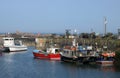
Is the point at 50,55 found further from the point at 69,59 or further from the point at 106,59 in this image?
the point at 106,59

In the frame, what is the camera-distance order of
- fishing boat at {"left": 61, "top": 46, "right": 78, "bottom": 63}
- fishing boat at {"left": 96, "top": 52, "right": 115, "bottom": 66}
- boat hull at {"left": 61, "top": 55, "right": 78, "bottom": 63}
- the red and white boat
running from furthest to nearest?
1. the red and white boat
2. fishing boat at {"left": 61, "top": 46, "right": 78, "bottom": 63}
3. boat hull at {"left": 61, "top": 55, "right": 78, "bottom": 63}
4. fishing boat at {"left": 96, "top": 52, "right": 115, "bottom": 66}

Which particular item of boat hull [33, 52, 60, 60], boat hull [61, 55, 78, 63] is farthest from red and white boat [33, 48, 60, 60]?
boat hull [61, 55, 78, 63]

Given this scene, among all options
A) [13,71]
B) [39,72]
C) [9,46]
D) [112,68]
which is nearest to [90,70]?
[112,68]

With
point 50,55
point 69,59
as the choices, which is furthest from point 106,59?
point 50,55

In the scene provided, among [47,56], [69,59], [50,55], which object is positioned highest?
[50,55]

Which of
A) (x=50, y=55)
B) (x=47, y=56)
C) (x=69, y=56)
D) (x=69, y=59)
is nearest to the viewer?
(x=69, y=59)

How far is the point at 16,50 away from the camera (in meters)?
85.8

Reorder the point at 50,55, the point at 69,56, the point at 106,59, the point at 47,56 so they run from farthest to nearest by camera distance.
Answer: the point at 47,56 < the point at 50,55 < the point at 69,56 < the point at 106,59

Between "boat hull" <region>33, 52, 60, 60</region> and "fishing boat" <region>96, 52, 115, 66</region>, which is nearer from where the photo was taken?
"fishing boat" <region>96, 52, 115, 66</region>

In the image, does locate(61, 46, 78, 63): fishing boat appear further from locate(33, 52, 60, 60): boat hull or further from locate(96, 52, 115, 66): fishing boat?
locate(96, 52, 115, 66): fishing boat

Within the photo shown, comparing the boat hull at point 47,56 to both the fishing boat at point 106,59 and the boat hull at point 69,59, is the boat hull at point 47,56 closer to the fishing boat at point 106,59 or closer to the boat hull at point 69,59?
the boat hull at point 69,59

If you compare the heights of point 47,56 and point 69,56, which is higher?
point 69,56

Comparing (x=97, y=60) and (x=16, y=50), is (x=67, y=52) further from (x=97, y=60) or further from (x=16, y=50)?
(x=16, y=50)

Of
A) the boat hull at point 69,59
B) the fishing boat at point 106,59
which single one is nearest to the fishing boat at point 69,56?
the boat hull at point 69,59
